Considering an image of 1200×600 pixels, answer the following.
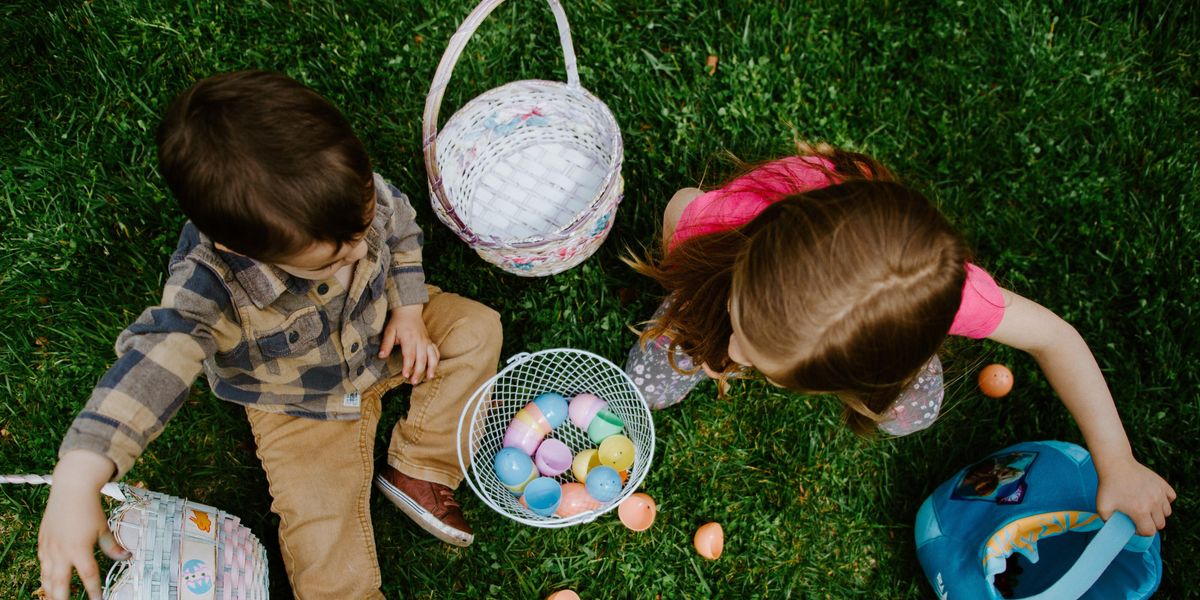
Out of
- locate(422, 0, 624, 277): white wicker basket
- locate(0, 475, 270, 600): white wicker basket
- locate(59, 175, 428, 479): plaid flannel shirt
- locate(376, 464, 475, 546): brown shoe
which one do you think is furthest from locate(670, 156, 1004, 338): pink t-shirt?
locate(0, 475, 270, 600): white wicker basket

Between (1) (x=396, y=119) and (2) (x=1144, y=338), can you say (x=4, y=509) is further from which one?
(2) (x=1144, y=338)

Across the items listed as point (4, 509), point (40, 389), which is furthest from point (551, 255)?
point (4, 509)

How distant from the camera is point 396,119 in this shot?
Answer: 2.50 m

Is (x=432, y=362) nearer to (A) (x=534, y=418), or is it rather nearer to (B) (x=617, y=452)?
(A) (x=534, y=418)

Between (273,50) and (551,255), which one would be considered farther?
(273,50)

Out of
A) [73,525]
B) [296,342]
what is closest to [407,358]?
[296,342]

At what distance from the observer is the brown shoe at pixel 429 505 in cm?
219

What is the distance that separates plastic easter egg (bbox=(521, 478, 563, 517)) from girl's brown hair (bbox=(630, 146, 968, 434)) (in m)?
0.76

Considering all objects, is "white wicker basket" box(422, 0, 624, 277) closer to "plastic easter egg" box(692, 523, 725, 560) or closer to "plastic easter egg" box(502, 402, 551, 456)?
"plastic easter egg" box(502, 402, 551, 456)

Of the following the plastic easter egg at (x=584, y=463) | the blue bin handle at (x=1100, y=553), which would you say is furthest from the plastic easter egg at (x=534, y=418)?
the blue bin handle at (x=1100, y=553)

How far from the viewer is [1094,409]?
6.39 feet

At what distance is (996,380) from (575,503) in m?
1.35

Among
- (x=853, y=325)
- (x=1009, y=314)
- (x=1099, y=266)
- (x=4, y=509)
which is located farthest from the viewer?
(x=1099, y=266)

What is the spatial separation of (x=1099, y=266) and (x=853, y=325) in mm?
1593
